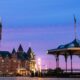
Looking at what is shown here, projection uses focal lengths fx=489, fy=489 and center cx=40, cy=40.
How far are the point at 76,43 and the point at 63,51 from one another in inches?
266

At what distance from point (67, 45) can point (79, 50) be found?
17.1ft

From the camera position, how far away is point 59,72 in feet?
653

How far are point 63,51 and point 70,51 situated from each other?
3.84 metres

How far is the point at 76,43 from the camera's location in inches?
7741

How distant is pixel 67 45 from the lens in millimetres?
196875

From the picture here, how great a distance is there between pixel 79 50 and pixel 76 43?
3075 millimetres

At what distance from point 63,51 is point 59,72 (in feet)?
28.6

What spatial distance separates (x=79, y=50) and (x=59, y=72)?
12353 mm

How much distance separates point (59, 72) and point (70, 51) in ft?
32.4

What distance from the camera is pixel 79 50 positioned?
196 meters
